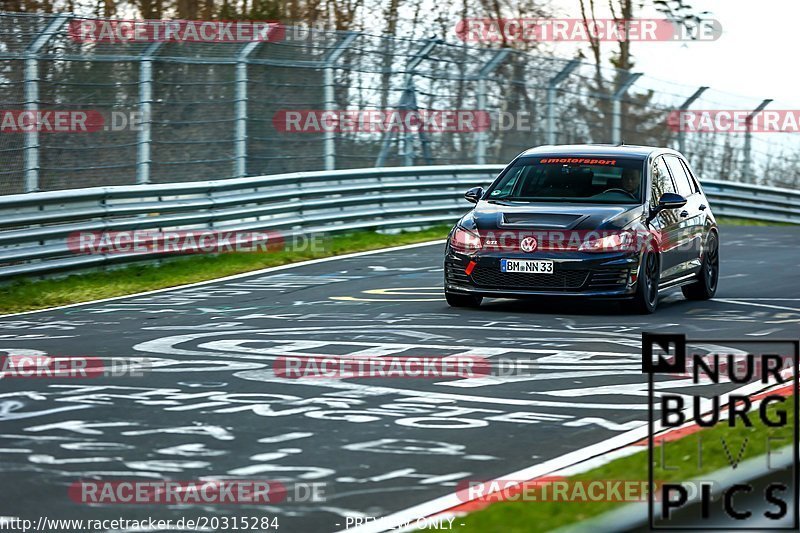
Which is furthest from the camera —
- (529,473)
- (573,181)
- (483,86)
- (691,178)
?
(483,86)

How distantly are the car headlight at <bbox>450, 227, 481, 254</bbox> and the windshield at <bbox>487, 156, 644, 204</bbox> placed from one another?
33.8 inches

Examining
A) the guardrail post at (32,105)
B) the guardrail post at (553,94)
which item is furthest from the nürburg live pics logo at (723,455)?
the guardrail post at (553,94)

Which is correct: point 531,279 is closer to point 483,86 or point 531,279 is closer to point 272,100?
point 272,100

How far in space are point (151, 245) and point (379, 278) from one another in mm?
2727

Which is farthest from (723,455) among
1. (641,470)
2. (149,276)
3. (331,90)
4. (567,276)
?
(331,90)

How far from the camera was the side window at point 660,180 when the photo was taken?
13539 mm

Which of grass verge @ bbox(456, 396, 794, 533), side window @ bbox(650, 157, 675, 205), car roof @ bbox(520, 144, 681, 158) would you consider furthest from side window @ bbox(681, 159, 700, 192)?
grass verge @ bbox(456, 396, 794, 533)

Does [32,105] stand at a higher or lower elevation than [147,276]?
higher

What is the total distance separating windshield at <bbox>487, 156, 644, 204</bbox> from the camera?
1334 centimetres

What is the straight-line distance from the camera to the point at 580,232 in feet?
41.0

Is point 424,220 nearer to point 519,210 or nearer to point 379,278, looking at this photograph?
point 379,278

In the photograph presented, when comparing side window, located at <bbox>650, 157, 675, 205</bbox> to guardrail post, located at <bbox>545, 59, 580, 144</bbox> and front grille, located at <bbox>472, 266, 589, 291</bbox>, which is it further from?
guardrail post, located at <bbox>545, 59, 580, 144</bbox>

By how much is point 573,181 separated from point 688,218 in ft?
4.52

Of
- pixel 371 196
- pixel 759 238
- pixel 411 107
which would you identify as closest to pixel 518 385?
pixel 371 196
